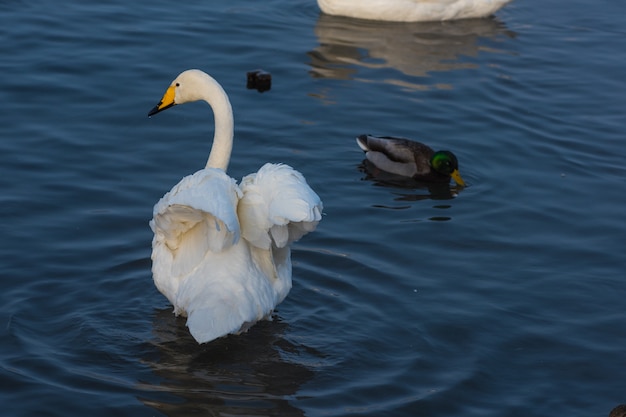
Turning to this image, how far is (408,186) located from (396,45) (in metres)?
4.37

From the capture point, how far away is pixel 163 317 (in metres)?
8.12

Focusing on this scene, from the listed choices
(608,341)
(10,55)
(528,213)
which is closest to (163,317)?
(608,341)

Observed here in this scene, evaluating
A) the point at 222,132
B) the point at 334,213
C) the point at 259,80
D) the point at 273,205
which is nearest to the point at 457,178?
the point at 334,213

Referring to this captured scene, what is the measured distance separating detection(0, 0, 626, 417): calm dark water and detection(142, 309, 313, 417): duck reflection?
0.05 feet

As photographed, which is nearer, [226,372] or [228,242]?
[228,242]

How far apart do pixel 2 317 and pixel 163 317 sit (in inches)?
42.1

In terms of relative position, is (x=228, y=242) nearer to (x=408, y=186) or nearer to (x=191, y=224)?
(x=191, y=224)

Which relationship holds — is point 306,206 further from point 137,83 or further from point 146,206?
point 137,83

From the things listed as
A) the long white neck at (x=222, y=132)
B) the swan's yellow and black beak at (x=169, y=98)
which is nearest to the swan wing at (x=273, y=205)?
the long white neck at (x=222, y=132)

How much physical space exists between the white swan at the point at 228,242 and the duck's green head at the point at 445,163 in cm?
324

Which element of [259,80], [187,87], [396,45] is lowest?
[259,80]

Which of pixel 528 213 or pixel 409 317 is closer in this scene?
pixel 409 317

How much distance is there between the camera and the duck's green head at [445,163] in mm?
→ 10836

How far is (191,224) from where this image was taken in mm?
7523
